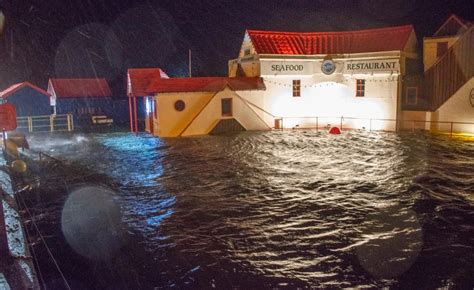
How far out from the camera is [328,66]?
32.4 meters

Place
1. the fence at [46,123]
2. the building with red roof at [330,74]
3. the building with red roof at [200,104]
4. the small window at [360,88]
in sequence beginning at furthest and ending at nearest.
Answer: the fence at [46,123] < the small window at [360,88] < the building with red roof at [330,74] < the building with red roof at [200,104]

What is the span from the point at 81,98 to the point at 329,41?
2272cm

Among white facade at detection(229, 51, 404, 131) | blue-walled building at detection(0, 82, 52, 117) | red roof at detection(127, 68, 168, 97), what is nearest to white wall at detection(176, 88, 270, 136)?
white facade at detection(229, 51, 404, 131)

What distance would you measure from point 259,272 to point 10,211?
8208mm

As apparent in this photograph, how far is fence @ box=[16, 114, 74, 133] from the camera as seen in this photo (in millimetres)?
34594

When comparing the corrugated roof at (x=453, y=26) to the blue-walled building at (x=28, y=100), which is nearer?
the corrugated roof at (x=453, y=26)

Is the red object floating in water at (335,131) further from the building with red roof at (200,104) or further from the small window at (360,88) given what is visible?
the building with red roof at (200,104)

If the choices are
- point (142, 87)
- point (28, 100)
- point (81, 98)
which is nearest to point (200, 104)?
point (142, 87)

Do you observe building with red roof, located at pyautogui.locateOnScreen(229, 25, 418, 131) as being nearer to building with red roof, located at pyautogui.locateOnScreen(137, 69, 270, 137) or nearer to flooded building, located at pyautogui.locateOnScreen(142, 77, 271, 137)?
flooded building, located at pyautogui.locateOnScreen(142, 77, 271, 137)

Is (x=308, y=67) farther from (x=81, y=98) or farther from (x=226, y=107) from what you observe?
(x=81, y=98)

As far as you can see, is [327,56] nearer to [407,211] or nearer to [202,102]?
[202,102]

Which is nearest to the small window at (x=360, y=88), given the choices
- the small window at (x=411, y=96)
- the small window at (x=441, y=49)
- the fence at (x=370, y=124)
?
the fence at (x=370, y=124)

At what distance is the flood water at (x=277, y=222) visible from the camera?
901 centimetres

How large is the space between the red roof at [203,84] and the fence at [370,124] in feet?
11.5
